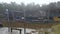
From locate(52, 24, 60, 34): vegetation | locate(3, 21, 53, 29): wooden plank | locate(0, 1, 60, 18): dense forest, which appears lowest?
locate(52, 24, 60, 34): vegetation

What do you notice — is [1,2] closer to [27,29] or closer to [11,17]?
[11,17]

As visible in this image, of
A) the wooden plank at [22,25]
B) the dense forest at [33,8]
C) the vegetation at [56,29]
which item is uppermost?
the dense forest at [33,8]

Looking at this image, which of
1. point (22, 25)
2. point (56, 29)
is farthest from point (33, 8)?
point (56, 29)

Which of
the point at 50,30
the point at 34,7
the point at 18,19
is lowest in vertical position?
the point at 50,30

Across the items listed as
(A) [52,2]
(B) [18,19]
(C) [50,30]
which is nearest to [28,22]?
(B) [18,19]

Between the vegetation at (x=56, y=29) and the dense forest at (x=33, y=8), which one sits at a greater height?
the dense forest at (x=33, y=8)

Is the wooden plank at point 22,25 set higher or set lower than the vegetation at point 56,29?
higher

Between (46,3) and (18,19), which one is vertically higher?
(46,3)

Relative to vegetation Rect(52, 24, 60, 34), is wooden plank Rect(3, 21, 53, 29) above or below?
above

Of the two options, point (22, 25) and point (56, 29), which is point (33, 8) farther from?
point (56, 29)
